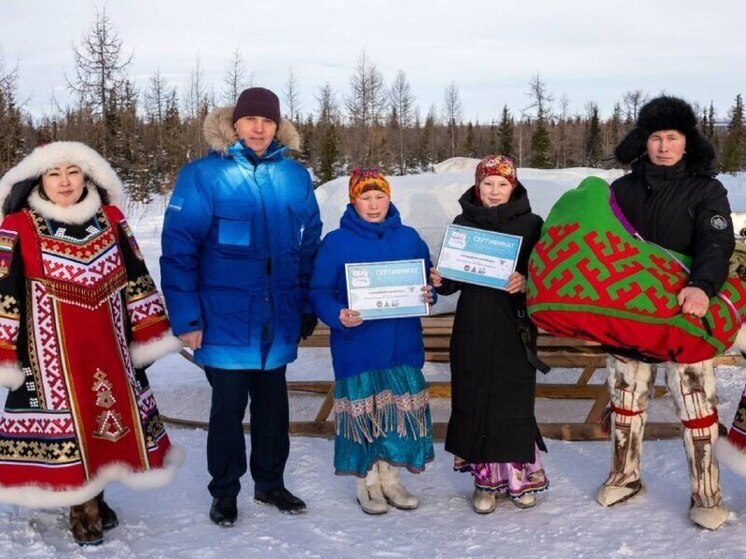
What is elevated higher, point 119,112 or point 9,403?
point 119,112

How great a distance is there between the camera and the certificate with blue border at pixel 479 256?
3.54 m

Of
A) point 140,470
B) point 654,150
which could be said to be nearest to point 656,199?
point 654,150

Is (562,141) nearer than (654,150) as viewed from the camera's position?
No

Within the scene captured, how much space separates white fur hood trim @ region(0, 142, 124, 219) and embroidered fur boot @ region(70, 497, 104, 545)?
1421mm

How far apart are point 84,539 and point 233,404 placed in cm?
87

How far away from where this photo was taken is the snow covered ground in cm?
326

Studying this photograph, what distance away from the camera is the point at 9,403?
3.26 meters

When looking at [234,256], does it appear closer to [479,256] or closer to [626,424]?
[479,256]

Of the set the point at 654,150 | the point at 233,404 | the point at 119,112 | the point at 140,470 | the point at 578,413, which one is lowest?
the point at 578,413

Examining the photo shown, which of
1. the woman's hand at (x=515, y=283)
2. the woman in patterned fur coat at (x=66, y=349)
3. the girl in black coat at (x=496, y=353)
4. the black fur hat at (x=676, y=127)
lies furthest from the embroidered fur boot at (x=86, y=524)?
the black fur hat at (x=676, y=127)

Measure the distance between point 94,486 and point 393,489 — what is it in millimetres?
1426

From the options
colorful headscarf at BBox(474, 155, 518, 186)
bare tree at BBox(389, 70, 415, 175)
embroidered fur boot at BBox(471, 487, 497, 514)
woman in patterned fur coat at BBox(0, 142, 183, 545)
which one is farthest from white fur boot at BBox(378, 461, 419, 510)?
bare tree at BBox(389, 70, 415, 175)

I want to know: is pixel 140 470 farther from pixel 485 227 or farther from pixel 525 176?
pixel 525 176

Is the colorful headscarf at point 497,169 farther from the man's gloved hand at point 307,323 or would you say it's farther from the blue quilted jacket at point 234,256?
the man's gloved hand at point 307,323
